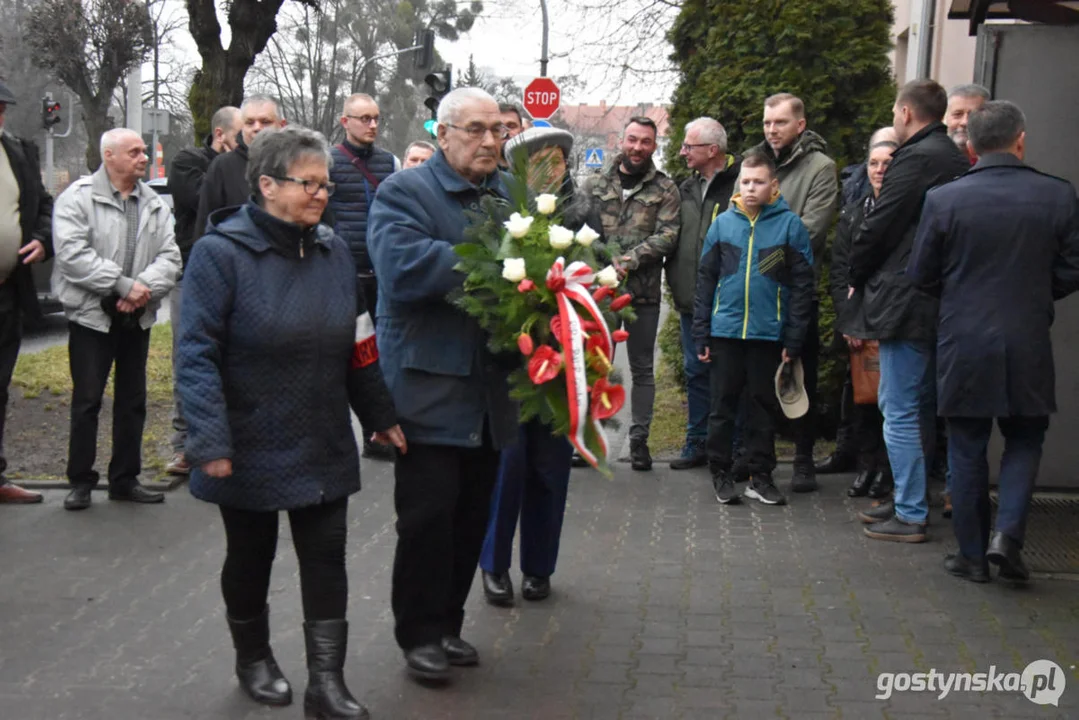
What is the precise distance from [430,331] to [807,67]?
17.2ft

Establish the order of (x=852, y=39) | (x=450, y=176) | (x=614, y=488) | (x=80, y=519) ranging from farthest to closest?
(x=852, y=39) < (x=614, y=488) < (x=80, y=519) < (x=450, y=176)

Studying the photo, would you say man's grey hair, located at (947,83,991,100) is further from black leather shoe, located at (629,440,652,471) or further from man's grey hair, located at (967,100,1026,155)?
black leather shoe, located at (629,440,652,471)

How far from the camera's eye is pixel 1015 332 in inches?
235

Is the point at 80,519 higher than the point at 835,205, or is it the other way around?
the point at 835,205

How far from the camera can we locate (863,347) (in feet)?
24.7

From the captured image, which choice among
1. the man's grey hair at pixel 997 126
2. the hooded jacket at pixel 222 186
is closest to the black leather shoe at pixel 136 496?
the hooded jacket at pixel 222 186

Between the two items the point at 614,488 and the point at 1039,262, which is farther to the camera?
the point at 614,488

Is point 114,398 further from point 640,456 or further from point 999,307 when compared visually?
point 999,307

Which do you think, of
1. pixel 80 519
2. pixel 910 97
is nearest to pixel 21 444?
pixel 80 519

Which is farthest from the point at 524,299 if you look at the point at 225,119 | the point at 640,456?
the point at 225,119

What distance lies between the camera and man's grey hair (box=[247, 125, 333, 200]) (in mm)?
4484

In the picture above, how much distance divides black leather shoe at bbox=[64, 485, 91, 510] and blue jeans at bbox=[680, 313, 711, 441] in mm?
3739

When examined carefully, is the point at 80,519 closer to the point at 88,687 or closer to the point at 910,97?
the point at 88,687

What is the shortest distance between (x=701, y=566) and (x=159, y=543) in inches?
108
